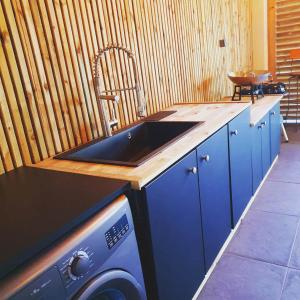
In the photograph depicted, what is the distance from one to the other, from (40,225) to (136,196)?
0.39 metres

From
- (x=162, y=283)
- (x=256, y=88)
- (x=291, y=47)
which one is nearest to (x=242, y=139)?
(x=162, y=283)

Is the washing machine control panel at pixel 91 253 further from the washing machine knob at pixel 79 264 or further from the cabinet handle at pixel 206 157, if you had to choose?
the cabinet handle at pixel 206 157

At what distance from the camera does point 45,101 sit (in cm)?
140

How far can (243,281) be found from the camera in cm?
169

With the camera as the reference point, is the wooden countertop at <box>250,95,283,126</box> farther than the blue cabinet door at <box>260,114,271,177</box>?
No

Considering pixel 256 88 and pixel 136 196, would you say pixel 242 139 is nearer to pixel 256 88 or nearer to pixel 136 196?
pixel 136 196

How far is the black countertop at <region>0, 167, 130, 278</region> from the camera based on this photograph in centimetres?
69

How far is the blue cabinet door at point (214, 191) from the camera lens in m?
1.54

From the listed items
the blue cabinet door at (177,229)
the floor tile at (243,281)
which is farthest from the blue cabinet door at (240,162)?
the blue cabinet door at (177,229)

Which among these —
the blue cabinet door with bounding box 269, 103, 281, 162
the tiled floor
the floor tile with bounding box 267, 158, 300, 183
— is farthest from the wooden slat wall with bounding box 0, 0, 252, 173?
the floor tile with bounding box 267, 158, 300, 183

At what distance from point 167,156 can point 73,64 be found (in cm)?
74

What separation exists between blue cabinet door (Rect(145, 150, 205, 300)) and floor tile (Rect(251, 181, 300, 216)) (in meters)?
1.14

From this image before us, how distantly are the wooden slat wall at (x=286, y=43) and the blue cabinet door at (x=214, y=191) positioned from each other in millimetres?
3487

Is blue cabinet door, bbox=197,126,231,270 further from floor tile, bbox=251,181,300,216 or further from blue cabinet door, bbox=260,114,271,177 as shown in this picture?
blue cabinet door, bbox=260,114,271,177
